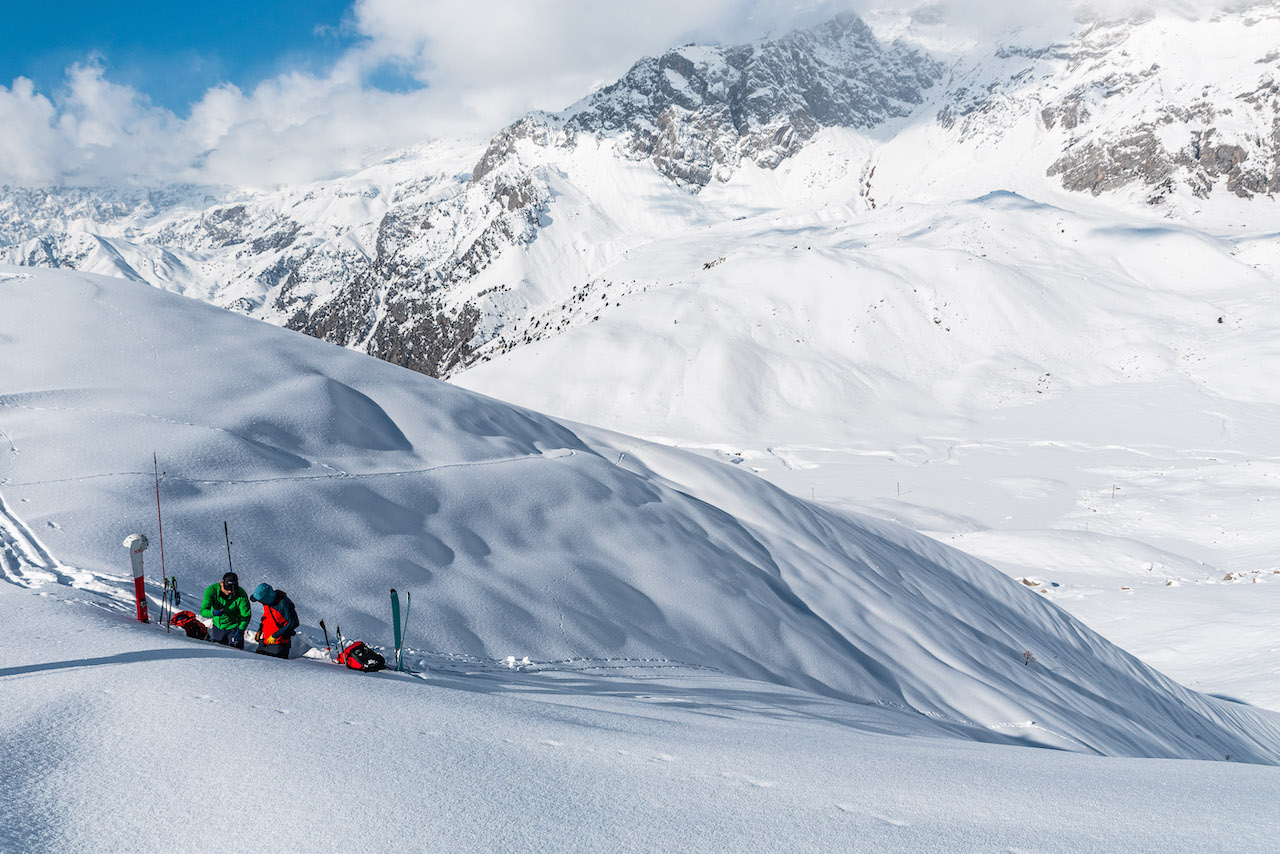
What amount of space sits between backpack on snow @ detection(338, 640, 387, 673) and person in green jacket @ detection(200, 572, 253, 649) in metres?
0.87

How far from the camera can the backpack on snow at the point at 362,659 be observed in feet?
20.4

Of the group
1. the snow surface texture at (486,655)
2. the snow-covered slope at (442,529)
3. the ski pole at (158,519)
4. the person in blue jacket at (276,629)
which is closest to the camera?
the snow surface texture at (486,655)

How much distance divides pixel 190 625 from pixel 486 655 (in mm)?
2763

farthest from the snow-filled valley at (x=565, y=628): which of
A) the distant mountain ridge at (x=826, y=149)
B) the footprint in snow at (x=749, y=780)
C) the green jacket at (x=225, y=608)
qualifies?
the distant mountain ridge at (x=826, y=149)

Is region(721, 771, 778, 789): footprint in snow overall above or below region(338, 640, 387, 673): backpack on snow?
below

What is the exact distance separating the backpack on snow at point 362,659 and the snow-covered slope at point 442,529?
101cm

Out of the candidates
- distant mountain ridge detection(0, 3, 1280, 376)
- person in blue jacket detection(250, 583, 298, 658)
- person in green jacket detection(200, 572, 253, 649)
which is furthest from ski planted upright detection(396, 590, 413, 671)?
distant mountain ridge detection(0, 3, 1280, 376)

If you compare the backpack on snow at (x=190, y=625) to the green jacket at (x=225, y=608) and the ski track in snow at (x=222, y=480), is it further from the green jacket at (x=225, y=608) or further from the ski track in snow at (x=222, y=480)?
the ski track in snow at (x=222, y=480)

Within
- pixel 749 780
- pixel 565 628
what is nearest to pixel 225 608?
pixel 565 628

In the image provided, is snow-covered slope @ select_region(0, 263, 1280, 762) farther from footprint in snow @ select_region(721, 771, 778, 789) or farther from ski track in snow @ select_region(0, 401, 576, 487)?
footprint in snow @ select_region(721, 771, 778, 789)

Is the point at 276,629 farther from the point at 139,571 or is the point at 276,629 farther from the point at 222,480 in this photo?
the point at 222,480

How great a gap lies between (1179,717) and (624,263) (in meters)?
99.9

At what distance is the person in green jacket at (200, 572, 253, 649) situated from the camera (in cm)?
625

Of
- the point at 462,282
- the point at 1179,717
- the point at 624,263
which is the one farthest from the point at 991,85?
the point at 1179,717
